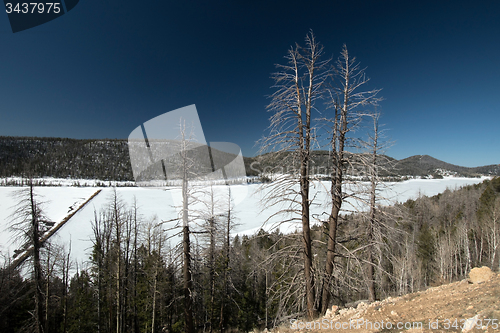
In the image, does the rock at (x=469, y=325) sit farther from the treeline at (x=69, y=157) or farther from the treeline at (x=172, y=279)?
the treeline at (x=69, y=157)

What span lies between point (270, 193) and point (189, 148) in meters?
4.78

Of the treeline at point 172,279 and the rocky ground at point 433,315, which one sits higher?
the rocky ground at point 433,315

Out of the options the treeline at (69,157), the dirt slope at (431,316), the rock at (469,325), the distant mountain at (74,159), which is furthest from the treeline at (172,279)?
the treeline at (69,157)

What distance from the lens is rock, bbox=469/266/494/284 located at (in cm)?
608

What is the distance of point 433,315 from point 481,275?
11.9 ft

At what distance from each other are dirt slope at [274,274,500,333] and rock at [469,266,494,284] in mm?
756

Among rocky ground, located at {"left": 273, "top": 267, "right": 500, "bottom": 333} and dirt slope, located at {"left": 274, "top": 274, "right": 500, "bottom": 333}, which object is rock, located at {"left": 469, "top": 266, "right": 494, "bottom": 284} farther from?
dirt slope, located at {"left": 274, "top": 274, "right": 500, "bottom": 333}

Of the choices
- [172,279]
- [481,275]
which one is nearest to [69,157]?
[172,279]

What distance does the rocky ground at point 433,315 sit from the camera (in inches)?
141

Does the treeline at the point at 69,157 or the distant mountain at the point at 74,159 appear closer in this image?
the distant mountain at the point at 74,159

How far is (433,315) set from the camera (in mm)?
4375

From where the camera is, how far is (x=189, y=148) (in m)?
9.17

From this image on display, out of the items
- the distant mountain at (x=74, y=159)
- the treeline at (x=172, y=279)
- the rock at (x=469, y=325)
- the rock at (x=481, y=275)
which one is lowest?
the treeline at (x=172, y=279)

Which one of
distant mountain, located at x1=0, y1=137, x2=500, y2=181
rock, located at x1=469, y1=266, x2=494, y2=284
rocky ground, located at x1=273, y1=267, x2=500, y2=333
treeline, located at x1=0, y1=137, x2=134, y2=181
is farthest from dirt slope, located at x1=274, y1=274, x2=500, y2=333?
treeline, located at x1=0, y1=137, x2=134, y2=181
